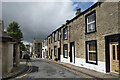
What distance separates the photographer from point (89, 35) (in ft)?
36.4

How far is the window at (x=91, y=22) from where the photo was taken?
10.8 metres

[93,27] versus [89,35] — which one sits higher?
[93,27]

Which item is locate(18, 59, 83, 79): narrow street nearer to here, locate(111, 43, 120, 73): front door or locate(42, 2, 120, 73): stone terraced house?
locate(42, 2, 120, 73): stone terraced house

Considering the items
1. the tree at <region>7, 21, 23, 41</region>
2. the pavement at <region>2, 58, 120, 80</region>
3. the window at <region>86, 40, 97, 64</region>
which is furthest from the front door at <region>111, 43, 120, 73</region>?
the tree at <region>7, 21, 23, 41</region>

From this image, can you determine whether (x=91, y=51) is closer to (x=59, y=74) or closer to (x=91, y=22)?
(x=91, y=22)

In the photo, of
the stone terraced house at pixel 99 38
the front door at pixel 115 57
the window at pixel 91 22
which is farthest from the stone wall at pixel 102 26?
the front door at pixel 115 57

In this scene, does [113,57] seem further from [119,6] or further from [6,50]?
[6,50]

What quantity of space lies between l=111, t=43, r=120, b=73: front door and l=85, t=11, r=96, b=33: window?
2.92 meters

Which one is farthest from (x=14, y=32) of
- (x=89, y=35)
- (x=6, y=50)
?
(x=89, y=35)

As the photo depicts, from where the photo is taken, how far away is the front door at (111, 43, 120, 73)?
7.94 metres

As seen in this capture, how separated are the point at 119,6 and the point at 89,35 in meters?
4.11

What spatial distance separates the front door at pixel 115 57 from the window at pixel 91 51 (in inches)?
77.0

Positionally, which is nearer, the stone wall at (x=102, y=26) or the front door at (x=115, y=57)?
the front door at (x=115, y=57)

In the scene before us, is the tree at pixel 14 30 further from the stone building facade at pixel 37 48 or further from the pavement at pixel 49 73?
the stone building facade at pixel 37 48
